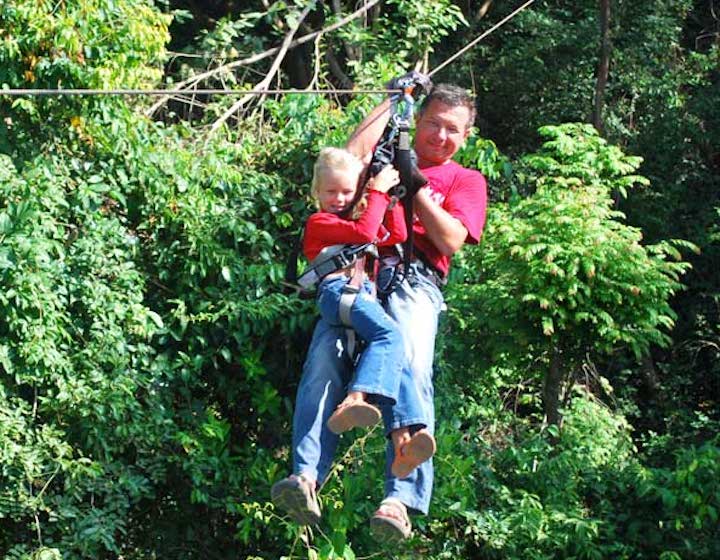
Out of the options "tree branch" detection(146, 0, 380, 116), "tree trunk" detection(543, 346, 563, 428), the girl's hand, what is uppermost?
the girl's hand

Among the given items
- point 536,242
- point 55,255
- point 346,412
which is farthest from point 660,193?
point 346,412

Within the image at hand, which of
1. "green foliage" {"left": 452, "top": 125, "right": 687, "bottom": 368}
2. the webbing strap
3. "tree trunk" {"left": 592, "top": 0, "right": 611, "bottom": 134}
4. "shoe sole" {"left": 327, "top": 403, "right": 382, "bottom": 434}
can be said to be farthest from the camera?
"tree trunk" {"left": 592, "top": 0, "right": 611, "bottom": 134}

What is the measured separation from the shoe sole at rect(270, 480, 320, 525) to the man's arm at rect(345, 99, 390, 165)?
113 centimetres

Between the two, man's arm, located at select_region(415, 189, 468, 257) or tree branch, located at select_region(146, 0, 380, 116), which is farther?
tree branch, located at select_region(146, 0, 380, 116)

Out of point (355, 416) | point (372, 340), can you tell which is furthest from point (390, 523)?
point (372, 340)

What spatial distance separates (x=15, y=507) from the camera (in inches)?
244

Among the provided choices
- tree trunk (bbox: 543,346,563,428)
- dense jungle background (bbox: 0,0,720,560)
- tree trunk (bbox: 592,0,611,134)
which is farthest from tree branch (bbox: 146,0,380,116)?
tree trunk (bbox: 543,346,563,428)

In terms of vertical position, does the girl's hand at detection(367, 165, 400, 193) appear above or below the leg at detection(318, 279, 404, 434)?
above

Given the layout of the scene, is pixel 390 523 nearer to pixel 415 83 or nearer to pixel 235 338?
pixel 415 83

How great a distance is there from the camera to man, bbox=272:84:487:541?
4414 mm

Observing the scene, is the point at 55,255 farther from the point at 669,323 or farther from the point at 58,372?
the point at 669,323

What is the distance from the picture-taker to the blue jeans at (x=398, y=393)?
4.47 meters

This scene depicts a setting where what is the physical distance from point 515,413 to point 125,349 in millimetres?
2858

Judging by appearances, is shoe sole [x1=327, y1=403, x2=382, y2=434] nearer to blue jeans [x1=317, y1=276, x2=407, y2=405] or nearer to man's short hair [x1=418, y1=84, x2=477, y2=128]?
blue jeans [x1=317, y1=276, x2=407, y2=405]
